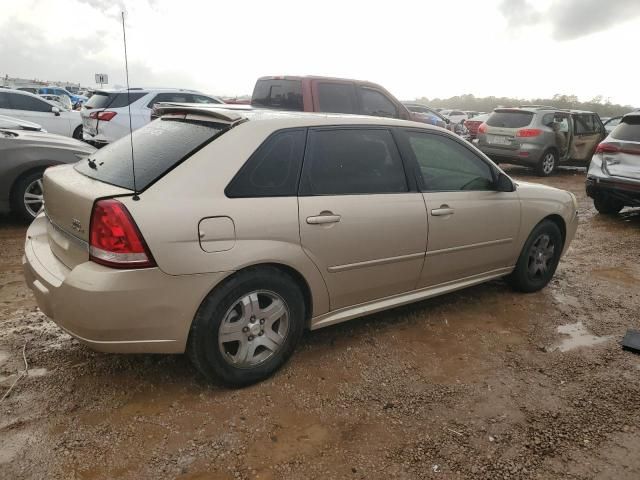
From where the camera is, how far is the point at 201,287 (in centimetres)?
246

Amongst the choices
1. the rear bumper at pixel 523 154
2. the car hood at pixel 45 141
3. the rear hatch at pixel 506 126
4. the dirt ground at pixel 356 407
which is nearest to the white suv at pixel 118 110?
the car hood at pixel 45 141

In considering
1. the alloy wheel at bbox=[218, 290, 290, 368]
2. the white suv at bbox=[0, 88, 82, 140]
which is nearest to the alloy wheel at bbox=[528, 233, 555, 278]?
the alloy wheel at bbox=[218, 290, 290, 368]

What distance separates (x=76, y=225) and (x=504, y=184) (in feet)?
10.1

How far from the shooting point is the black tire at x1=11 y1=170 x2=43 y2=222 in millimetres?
5457

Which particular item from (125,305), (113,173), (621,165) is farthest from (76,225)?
(621,165)

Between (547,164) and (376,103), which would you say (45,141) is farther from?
(547,164)

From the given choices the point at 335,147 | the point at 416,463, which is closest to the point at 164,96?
the point at 335,147

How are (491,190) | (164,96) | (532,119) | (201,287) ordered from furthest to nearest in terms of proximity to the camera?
(532,119) → (164,96) → (491,190) → (201,287)

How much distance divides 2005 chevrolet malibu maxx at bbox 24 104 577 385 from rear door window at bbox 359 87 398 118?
4.44 m

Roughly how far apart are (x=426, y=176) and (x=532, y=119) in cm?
923

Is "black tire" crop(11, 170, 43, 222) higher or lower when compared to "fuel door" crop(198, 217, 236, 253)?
lower

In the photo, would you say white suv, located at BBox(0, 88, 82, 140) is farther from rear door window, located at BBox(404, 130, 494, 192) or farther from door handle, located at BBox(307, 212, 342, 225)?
door handle, located at BBox(307, 212, 342, 225)

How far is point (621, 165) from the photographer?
701 centimetres

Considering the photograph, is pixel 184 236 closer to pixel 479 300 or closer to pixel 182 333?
pixel 182 333
